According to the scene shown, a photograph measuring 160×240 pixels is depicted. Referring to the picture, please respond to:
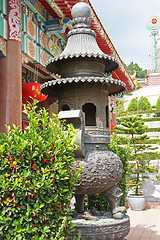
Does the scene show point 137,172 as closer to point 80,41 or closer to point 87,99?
point 87,99

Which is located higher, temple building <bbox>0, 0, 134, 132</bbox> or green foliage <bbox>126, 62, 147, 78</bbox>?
green foliage <bbox>126, 62, 147, 78</bbox>

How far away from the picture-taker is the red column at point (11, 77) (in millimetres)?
5043

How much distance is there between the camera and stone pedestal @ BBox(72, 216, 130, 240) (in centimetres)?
327

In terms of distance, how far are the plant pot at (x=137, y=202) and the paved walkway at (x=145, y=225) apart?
0.16m

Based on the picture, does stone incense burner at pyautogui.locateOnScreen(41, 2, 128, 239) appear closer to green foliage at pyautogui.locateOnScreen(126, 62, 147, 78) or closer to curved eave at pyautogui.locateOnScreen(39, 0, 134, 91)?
curved eave at pyautogui.locateOnScreen(39, 0, 134, 91)

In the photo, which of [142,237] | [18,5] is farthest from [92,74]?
[142,237]

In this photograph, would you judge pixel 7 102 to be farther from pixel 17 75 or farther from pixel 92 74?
pixel 92 74

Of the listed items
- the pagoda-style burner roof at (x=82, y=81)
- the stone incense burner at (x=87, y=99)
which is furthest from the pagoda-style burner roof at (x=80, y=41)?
the pagoda-style burner roof at (x=82, y=81)

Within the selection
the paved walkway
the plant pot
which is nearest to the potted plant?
the plant pot

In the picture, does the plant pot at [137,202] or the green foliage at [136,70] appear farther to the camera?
the green foliage at [136,70]

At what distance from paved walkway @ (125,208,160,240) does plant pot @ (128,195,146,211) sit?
16cm

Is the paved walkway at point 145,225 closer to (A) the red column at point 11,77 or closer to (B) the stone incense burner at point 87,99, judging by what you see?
(B) the stone incense burner at point 87,99

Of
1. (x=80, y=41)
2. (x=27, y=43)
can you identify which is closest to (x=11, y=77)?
(x=27, y=43)

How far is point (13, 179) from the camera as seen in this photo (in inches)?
90.5
